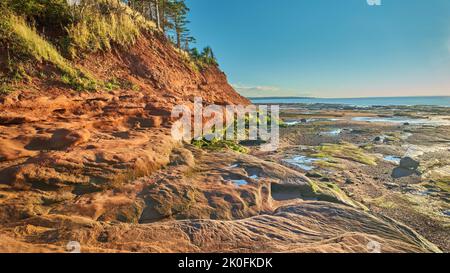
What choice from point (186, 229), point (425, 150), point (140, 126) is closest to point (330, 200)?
point (186, 229)

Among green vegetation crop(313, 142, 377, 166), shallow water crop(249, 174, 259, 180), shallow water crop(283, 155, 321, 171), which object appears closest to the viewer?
shallow water crop(249, 174, 259, 180)

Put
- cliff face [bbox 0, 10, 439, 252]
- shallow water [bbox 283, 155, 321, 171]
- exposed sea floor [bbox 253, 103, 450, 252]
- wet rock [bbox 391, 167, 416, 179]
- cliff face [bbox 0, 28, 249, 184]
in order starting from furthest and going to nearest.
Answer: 1. shallow water [bbox 283, 155, 321, 171]
2. wet rock [bbox 391, 167, 416, 179]
3. exposed sea floor [bbox 253, 103, 450, 252]
4. cliff face [bbox 0, 28, 249, 184]
5. cliff face [bbox 0, 10, 439, 252]

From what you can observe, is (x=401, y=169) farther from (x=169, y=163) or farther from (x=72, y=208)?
(x=72, y=208)

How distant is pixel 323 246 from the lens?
428 centimetres

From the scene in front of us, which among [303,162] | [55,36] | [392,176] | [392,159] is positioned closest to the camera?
[392,176]

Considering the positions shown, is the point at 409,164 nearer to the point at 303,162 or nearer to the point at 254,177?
the point at 303,162

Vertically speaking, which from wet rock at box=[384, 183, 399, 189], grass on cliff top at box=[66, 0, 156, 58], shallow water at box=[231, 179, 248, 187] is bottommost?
wet rock at box=[384, 183, 399, 189]

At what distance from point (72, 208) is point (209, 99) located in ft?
55.5

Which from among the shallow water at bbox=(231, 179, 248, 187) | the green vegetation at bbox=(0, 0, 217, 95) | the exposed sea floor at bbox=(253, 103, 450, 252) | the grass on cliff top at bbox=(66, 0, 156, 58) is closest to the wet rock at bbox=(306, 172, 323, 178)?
the exposed sea floor at bbox=(253, 103, 450, 252)

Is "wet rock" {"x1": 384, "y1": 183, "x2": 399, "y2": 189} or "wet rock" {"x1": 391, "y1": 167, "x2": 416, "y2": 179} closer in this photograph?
"wet rock" {"x1": 384, "y1": 183, "x2": 399, "y2": 189}

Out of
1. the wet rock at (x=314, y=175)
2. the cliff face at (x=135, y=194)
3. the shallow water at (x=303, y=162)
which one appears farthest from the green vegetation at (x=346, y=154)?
the cliff face at (x=135, y=194)

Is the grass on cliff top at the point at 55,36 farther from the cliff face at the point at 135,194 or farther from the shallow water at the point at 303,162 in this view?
the shallow water at the point at 303,162

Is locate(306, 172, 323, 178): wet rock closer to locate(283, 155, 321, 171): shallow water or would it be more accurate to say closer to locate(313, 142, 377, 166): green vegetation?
locate(283, 155, 321, 171): shallow water

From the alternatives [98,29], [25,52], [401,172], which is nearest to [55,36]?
[98,29]
